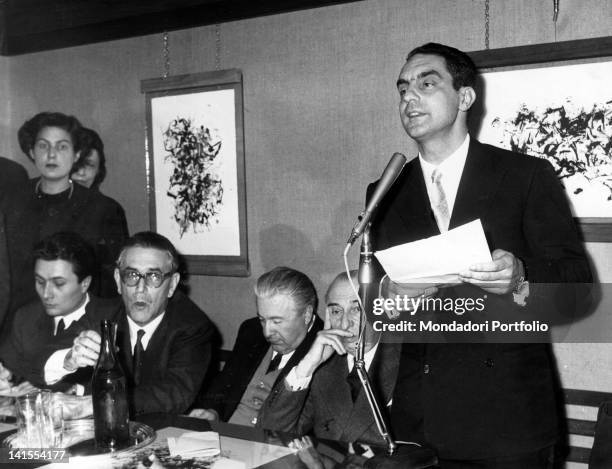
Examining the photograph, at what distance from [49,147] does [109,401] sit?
7.61ft

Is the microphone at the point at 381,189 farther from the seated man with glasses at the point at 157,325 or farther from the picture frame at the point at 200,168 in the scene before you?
the picture frame at the point at 200,168

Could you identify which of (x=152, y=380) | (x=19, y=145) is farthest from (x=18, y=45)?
(x=152, y=380)

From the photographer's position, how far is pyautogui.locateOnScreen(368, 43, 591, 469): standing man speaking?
1.95m

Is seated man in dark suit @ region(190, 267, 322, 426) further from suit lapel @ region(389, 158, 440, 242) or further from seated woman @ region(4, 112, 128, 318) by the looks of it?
seated woman @ region(4, 112, 128, 318)

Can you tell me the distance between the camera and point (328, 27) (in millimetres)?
3162

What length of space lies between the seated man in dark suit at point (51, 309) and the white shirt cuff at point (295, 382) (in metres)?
1.20

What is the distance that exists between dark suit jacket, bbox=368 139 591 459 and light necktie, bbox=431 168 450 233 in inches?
1.3

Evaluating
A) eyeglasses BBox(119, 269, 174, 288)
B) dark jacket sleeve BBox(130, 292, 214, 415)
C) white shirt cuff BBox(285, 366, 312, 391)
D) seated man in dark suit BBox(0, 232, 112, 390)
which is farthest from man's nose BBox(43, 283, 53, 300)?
white shirt cuff BBox(285, 366, 312, 391)

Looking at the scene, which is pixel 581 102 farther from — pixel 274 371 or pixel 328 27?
pixel 274 371

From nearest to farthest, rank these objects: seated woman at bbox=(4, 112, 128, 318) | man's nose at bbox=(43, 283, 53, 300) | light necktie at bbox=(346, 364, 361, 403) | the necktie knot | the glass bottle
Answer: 1. the glass bottle
2. the necktie knot
3. light necktie at bbox=(346, 364, 361, 403)
4. man's nose at bbox=(43, 283, 53, 300)
5. seated woman at bbox=(4, 112, 128, 318)

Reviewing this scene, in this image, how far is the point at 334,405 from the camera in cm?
237

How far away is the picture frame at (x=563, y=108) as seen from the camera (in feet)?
8.38

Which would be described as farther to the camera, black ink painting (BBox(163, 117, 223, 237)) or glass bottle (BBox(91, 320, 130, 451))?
black ink painting (BBox(163, 117, 223, 237))

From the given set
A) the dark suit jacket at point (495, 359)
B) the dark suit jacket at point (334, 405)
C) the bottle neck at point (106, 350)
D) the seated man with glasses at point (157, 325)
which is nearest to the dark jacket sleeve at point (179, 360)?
the seated man with glasses at point (157, 325)
